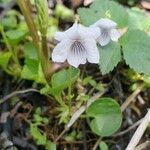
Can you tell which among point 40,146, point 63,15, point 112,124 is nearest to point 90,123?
point 112,124

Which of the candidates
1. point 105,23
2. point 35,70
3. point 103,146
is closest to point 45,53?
point 35,70

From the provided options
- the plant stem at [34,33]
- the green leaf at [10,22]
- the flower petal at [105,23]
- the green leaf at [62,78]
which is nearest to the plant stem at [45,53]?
the plant stem at [34,33]

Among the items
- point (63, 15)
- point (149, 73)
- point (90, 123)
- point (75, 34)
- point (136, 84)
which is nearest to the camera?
point (75, 34)

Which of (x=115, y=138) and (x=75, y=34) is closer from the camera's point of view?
(x=75, y=34)

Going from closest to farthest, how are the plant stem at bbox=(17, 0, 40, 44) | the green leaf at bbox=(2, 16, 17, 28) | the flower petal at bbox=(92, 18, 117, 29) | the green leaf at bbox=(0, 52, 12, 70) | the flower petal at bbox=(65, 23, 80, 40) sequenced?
the flower petal at bbox=(65, 23, 80, 40)
the flower petal at bbox=(92, 18, 117, 29)
the plant stem at bbox=(17, 0, 40, 44)
the green leaf at bbox=(0, 52, 12, 70)
the green leaf at bbox=(2, 16, 17, 28)

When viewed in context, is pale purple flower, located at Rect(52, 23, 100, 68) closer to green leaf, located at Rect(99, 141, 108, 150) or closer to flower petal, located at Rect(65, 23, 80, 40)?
flower petal, located at Rect(65, 23, 80, 40)

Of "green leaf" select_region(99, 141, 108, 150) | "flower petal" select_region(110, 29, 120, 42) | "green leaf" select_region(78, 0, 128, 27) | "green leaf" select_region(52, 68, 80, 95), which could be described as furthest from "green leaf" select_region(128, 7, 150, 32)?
"green leaf" select_region(99, 141, 108, 150)

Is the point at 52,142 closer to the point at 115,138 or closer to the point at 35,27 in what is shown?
the point at 115,138
